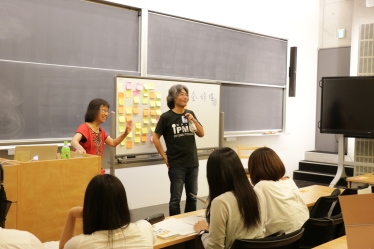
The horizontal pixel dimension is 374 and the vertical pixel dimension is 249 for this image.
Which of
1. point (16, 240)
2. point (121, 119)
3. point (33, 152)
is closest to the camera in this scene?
point (16, 240)

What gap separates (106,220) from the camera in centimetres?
174

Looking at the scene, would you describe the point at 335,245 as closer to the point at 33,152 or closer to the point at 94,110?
the point at 33,152

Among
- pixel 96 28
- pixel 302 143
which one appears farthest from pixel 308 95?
pixel 96 28

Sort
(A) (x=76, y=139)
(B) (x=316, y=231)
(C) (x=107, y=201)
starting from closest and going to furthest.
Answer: (C) (x=107, y=201), (B) (x=316, y=231), (A) (x=76, y=139)

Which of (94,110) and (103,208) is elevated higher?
(94,110)

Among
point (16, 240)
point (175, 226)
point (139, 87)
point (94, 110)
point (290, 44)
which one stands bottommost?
point (175, 226)

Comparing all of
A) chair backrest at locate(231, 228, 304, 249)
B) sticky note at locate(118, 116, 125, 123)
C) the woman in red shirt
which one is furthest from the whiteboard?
chair backrest at locate(231, 228, 304, 249)

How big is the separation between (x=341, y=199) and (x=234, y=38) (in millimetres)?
5146

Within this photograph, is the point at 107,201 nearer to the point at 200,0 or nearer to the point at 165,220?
the point at 165,220

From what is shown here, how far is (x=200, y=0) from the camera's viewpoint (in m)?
5.80

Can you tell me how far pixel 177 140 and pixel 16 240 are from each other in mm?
2606

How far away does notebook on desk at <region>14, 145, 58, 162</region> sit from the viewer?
3.12 m

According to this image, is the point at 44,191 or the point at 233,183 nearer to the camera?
the point at 233,183

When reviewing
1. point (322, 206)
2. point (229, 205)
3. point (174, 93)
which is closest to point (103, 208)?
point (229, 205)
